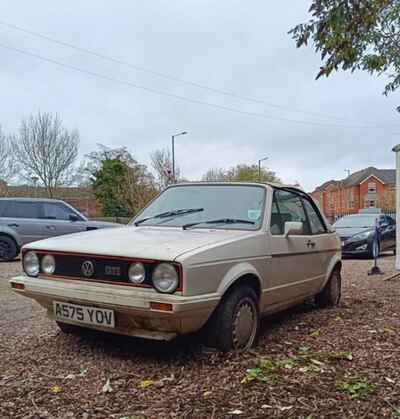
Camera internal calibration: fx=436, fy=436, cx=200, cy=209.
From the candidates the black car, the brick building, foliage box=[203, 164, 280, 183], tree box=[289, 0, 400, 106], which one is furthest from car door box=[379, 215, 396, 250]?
the brick building

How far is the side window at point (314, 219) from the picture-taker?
210 inches

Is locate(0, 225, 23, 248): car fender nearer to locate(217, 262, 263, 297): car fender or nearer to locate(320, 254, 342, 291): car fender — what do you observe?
locate(320, 254, 342, 291): car fender

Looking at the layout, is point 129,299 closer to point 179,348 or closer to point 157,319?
point 157,319

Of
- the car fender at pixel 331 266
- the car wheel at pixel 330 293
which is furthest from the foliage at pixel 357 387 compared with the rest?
the car wheel at pixel 330 293

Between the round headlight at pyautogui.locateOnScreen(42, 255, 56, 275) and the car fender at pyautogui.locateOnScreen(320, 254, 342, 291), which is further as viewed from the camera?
the car fender at pyautogui.locateOnScreen(320, 254, 342, 291)

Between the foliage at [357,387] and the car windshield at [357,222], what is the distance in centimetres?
1112

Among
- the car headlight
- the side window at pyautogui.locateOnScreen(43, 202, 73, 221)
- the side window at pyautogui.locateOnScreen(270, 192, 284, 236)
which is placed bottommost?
the car headlight

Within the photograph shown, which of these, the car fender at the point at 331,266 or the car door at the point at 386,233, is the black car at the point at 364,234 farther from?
the car fender at the point at 331,266

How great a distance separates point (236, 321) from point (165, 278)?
80 cm

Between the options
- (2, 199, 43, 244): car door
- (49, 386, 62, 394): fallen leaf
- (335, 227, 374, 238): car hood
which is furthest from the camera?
(335, 227, 374, 238): car hood

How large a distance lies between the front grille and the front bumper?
0.06 m

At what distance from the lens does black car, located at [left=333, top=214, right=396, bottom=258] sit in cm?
1264

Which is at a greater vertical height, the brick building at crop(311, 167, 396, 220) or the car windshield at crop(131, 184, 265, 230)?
the brick building at crop(311, 167, 396, 220)

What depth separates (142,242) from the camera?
138 inches
